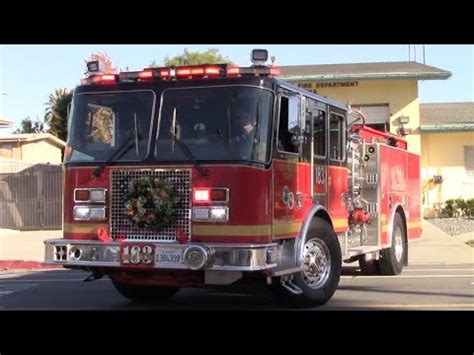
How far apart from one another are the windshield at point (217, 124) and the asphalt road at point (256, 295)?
87.4 inches

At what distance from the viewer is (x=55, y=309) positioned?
852 centimetres

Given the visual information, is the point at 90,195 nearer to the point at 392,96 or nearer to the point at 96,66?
the point at 96,66

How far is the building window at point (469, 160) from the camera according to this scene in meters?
24.6

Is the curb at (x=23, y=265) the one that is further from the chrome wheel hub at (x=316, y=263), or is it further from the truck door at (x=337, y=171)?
the chrome wheel hub at (x=316, y=263)

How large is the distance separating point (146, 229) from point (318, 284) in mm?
2261

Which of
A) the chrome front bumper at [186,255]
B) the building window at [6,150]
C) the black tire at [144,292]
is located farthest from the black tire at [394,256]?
the building window at [6,150]

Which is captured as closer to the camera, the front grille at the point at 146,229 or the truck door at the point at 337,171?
the front grille at the point at 146,229

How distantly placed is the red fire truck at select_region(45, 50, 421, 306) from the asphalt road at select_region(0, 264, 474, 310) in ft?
2.90

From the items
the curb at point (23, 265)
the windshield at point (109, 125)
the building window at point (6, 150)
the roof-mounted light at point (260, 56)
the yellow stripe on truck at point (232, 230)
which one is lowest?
the curb at point (23, 265)

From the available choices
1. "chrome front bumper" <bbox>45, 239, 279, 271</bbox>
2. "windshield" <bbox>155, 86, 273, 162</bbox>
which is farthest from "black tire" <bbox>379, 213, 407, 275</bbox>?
"windshield" <bbox>155, 86, 273, 162</bbox>
